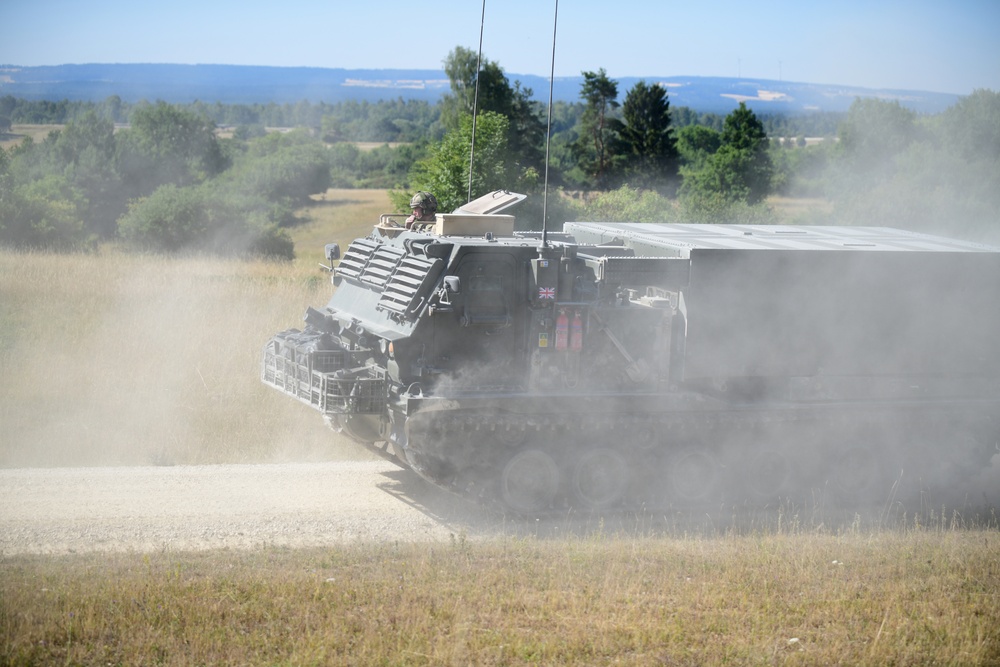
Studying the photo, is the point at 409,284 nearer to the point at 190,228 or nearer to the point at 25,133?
the point at 190,228

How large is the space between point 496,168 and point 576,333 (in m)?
20.4

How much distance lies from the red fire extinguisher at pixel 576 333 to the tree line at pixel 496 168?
7.23ft

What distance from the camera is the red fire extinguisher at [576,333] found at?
1181 centimetres

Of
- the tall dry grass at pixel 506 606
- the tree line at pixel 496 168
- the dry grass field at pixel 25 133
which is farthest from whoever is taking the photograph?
the dry grass field at pixel 25 133

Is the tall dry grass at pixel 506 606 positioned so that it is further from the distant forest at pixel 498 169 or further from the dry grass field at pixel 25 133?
the dry grass field at pixel 25 133

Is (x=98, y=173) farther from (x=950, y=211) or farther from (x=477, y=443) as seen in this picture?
(x=477, y=443)

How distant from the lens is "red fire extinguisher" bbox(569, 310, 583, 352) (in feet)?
38.8

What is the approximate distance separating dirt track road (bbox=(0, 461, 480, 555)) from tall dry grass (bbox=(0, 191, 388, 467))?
1455 mm

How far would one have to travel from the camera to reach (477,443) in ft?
37.0

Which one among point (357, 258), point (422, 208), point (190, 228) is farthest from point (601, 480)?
point (190, 228)

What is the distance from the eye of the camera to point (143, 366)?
17234 mm

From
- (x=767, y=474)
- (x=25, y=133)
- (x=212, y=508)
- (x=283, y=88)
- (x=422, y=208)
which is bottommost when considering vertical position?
(x=212, y=508)

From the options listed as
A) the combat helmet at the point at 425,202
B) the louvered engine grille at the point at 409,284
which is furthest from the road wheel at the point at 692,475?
the combat helmet at the point at 425,202

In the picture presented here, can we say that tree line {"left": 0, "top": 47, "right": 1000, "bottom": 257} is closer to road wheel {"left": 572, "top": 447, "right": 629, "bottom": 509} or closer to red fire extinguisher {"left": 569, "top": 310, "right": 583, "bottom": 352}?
red fire extinguisher {"left": 569, "top": 310, "right": 583, "bottom": 352}
